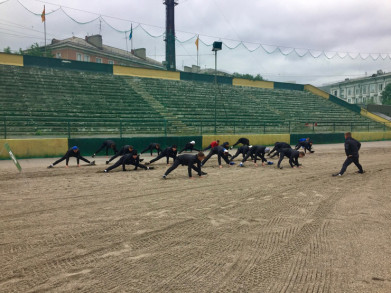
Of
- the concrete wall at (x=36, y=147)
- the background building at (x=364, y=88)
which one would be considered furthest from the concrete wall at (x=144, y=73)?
the background building at (x=364, y=88)

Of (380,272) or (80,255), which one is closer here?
(380,272)

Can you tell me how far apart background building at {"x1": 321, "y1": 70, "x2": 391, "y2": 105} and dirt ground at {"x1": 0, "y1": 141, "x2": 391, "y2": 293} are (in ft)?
235

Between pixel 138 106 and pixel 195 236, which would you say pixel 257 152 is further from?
pixel 138 106

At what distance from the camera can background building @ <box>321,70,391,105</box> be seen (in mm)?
73412

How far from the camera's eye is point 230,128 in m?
23.9

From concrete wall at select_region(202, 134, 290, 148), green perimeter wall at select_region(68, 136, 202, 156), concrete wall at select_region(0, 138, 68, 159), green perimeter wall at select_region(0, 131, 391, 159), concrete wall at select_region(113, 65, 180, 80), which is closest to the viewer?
concrete wall at select_region(0, 138, 68, 159)

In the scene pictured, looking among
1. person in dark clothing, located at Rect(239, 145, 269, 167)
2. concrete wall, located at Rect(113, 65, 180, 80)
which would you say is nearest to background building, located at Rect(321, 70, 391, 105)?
concrete wall, located at Rect(113, 65, 180, 80)

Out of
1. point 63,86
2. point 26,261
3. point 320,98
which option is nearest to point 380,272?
point 26,261

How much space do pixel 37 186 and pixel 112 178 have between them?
7.70 feet

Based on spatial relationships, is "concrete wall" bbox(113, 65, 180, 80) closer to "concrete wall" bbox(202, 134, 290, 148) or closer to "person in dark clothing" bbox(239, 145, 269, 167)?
"concrete wall" bbox(202, 134, 290, 148)

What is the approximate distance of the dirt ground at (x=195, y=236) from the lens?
156 inches

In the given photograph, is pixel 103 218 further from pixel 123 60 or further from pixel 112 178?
pixel 123 60

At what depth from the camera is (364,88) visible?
78562mm

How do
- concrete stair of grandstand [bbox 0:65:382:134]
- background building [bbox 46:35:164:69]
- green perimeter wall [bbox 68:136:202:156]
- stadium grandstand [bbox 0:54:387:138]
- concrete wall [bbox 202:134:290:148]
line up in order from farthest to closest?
background building [bbox 46:35:164:69] → concrete wall [bbox 202:134:290:148] → concrete stair of grandstand [bbox 0:65:382:134] → stadium grandstand [bbox 0:54:387:138] → green perimeter wall [bbox 68:136:202:156]
